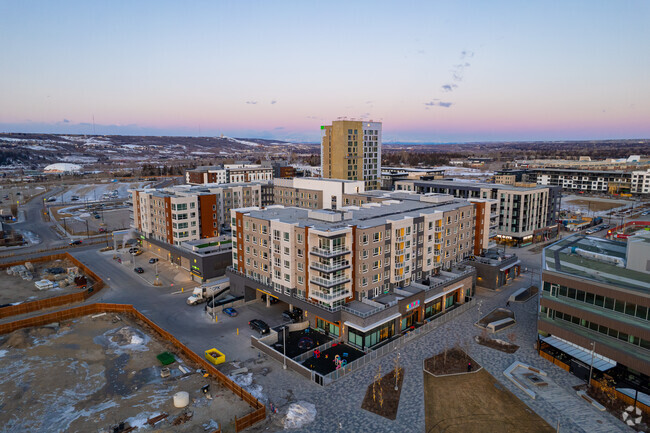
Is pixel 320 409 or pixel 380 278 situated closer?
pixel 320 409

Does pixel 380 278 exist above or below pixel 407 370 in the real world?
above

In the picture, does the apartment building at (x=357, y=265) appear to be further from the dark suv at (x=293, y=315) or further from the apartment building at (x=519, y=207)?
the apartment building at (x=519, y=207)

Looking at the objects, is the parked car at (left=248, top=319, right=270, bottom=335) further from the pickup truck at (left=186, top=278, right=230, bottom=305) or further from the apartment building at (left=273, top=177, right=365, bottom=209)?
the apartment building at (left=273, top=177, right=365, bottom=209)

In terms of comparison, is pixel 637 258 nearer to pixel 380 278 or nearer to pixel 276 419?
pixel 380 278

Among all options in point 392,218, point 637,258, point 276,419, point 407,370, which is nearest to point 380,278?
point 392,218

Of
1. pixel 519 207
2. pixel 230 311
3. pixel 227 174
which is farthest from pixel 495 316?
pixel 227 174

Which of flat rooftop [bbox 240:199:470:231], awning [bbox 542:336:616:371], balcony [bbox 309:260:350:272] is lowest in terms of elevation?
awning [bbox 542:336:616:371]

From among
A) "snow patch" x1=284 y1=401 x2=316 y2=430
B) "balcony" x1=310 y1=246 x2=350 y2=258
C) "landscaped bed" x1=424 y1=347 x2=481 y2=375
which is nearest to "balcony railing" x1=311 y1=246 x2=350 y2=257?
"balcony" x1=310 y1=246 x2=350 y2=258
